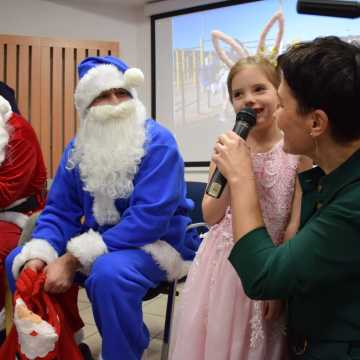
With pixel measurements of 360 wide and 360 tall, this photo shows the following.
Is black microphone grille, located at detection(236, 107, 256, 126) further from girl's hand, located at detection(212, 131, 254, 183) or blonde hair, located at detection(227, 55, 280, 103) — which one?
blonde hair, located at detection(227, 55, 280, 103)

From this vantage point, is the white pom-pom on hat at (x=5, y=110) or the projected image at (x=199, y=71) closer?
the white pom-pom on hat at (x=5, y=110)

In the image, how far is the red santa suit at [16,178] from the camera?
6.41 ft

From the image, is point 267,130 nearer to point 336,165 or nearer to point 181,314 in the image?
point 336,165

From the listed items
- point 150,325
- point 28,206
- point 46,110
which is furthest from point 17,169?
point 46,110

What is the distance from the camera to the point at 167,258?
1568 mm

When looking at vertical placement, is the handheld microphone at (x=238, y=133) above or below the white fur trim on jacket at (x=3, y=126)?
below

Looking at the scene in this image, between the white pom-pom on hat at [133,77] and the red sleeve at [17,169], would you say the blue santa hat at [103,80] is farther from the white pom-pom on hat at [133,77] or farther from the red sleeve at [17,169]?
the red sleeve at [17,169]

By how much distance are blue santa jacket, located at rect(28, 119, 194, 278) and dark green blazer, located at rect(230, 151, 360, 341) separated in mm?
708

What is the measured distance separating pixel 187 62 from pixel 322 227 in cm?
357

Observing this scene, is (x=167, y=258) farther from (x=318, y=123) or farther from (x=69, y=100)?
(x=69, y=100)

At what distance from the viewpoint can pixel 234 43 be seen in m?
1.39

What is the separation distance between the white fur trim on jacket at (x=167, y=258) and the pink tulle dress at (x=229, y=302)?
0.30 m

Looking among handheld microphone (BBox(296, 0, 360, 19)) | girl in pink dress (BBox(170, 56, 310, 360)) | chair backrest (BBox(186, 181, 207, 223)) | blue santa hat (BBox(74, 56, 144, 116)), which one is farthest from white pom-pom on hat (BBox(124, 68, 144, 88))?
handheld microphone (BBox(296, 0, 360, 19))

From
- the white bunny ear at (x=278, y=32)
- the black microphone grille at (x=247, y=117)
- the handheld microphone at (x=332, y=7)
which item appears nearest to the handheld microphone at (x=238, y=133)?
the black microphone grille at (x=247, y=117)
